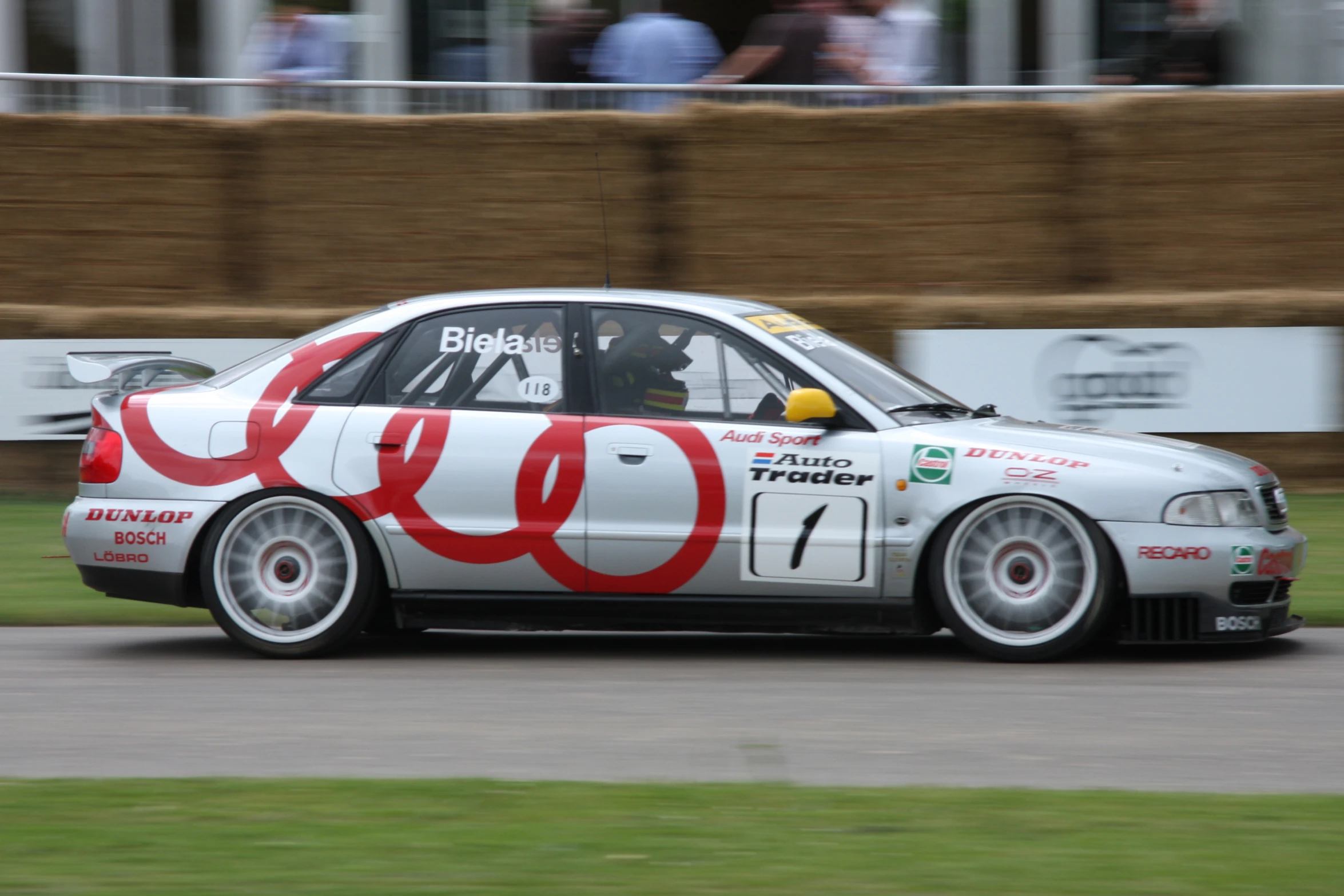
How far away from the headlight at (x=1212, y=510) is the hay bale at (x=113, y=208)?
790 centimetres

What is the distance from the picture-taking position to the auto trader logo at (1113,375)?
10.8 meters

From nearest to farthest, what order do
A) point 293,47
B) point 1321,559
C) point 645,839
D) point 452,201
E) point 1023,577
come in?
point 645,839 < point 1023,577 < point 1321,559 < point 452,201 < point 293,47

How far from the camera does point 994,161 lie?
11766 mm

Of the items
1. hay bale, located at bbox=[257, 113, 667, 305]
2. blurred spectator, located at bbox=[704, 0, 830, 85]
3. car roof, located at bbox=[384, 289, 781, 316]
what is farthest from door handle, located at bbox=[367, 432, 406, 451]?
Result: blurred spectator, located at bbox=[704, 0, 830, 85]

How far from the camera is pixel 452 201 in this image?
39.3 ft

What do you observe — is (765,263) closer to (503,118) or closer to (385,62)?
(503,118)

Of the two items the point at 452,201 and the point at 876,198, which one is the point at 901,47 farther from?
the point at 452,201

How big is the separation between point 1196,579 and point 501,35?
11.2 metres

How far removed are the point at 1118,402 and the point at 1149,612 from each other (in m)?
4.61

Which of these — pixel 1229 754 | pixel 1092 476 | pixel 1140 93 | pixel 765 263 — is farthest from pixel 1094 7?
pixel 1229 754

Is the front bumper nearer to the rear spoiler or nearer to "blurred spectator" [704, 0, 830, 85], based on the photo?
"blurred spectator" [704, 0, 830, 85]

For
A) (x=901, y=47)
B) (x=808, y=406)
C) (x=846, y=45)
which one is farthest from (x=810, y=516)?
(x=901, y=47)

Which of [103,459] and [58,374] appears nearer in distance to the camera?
[103,459]

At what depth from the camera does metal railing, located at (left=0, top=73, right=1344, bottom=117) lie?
12078 millimetres
